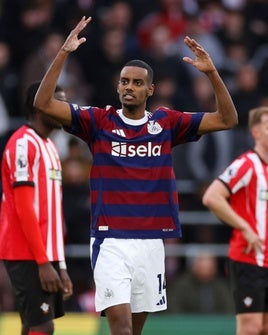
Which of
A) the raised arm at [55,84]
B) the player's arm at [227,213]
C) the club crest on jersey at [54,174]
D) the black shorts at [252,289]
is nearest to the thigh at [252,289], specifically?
the black shorts at [252,289]

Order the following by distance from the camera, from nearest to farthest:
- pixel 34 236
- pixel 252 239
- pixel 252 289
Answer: pixel 34 236
pixel 252 239
pixel 252 289

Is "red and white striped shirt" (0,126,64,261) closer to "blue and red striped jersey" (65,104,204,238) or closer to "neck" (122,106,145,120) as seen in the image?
"blue and red striped jersey" (65,104,204,238)

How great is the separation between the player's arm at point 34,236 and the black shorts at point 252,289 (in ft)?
6.42

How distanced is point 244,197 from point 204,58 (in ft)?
7.47

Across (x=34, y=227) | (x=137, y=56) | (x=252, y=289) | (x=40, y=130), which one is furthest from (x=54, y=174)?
(x=137, y=56)

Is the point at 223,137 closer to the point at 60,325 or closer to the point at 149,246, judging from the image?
the point at 60,325

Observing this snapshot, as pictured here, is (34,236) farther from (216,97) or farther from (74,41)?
(216,97)

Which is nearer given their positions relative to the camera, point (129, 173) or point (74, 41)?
point (74, 41)

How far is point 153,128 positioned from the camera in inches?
325

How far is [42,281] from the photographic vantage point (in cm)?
852

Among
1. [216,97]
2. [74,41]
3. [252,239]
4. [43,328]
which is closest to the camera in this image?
[74,41]

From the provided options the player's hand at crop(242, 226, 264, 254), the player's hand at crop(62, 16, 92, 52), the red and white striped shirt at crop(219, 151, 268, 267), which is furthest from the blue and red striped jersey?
the red and white striped shirt at crop(219, 151, 268, 267)

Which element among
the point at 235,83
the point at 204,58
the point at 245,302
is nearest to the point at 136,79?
the point at 204,58

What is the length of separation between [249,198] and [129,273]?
6.99 ft
